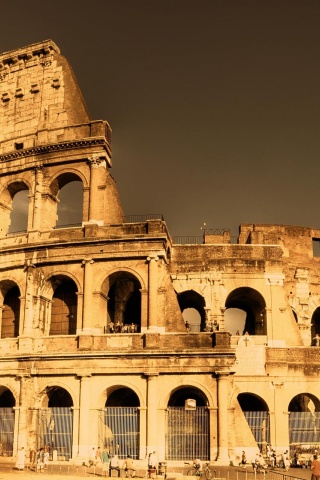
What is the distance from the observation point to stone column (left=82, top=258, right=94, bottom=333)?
23109 mm

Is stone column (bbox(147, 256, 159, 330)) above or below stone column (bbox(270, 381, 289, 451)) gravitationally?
above

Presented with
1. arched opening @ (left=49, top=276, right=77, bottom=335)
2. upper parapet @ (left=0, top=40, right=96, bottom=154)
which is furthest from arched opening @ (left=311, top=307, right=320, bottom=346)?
upper parapet @ (left=0, top=40, right=96, bottom=154)

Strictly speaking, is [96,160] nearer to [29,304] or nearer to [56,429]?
[29,304]

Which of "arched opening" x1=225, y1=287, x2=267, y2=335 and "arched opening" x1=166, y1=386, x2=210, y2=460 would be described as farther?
"arched opening" x1=225, y1=287, x2=267, y2=335

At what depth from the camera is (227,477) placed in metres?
19.1

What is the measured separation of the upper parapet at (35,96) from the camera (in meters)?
26.3

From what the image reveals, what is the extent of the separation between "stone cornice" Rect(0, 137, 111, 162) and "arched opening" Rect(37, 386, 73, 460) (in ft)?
30.4

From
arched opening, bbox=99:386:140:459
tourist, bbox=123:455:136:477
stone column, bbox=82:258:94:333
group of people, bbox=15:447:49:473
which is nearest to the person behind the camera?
tourist, bbox=123:455:136:477

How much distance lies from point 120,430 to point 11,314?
6601 mm

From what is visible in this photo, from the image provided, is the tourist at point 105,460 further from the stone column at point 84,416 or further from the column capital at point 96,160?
the column capital at point 96,160

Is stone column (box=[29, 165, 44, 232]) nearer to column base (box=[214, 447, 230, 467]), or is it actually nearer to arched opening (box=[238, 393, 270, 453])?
column base (box=[214, 447, 230, 467])

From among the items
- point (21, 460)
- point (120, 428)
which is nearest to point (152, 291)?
point (120, 428)

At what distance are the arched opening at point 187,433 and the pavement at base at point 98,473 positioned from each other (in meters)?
0.60

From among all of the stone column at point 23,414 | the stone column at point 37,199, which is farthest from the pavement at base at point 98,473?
the stone column at point 37,199
